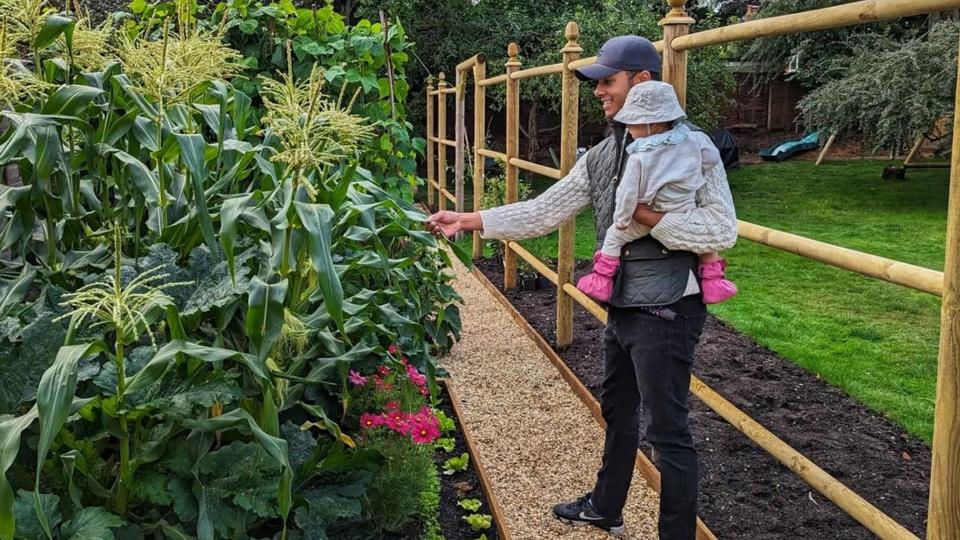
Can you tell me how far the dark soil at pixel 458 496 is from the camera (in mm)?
2951

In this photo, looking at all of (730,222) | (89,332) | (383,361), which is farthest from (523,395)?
(89,332)

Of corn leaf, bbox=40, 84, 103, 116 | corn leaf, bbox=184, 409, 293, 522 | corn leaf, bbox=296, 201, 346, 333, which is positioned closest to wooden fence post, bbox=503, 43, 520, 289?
corn leaf, bbox=40, 84, 103, 116

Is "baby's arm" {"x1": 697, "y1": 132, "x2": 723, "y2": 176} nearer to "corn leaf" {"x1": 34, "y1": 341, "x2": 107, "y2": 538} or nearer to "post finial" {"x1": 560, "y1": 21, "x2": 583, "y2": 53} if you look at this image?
"corn leaf" {"x1": 34, "y1": 341, "x2": 107, "y2": 538}

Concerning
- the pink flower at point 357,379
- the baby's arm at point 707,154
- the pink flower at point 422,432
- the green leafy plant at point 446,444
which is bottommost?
the green leafy plant at point 446,444

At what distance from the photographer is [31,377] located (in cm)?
193

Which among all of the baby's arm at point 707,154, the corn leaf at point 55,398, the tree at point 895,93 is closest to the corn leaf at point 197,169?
the corn leaf at point 55,398

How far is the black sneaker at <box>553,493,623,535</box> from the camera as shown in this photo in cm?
310

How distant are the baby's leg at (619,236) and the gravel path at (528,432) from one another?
106 cm

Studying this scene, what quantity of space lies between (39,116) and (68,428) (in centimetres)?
71

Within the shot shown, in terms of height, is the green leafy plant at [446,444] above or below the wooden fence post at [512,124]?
below

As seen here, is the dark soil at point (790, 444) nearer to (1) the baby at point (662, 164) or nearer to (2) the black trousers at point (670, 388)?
(2) the black trousers at point (670, 388)

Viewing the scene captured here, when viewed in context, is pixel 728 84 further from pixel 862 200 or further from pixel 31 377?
pixel 31 377

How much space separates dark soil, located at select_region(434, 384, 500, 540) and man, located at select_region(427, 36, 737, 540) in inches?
22.4

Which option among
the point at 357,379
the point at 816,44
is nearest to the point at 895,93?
the point at 816,44
